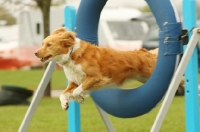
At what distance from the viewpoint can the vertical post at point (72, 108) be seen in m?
7.20

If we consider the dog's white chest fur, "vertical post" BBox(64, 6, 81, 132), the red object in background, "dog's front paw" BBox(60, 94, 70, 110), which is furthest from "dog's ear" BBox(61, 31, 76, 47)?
the red object in background

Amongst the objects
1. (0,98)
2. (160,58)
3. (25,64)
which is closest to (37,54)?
(160,58)

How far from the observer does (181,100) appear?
14.7m

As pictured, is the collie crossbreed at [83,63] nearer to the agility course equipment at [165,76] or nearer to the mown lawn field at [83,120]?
the agility course equipment at [165,76]

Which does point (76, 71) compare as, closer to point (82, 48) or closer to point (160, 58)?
point (82, 48)

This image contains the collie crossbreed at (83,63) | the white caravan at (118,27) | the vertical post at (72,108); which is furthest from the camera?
the white caravan at (118,27)

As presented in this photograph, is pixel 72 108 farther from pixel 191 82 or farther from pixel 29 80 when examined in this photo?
pixel 29 80

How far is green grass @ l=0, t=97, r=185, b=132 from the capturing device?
9078 mm

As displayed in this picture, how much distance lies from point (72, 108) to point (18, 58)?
2269cm

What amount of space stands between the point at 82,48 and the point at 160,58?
30.3 inches

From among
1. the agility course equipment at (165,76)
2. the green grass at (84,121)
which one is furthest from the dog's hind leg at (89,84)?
the green grass at (84,121)

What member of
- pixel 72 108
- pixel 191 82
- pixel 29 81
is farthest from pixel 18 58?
pixel 191 82

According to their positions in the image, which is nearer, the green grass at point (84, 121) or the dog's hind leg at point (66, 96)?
the dog's hind leg at point (66, 96)

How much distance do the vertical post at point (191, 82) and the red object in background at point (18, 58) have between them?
→ 23725 mm
